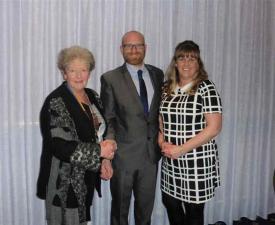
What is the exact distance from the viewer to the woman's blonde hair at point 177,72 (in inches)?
84.7

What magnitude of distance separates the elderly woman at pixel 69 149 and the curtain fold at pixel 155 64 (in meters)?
0.70

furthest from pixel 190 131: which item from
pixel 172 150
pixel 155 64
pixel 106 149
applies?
pixel 155 64

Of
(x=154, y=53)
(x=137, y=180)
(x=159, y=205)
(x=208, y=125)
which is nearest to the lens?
(x=208, y=125)

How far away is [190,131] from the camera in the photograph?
2127 mm

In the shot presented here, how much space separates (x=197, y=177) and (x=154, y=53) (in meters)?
1.16

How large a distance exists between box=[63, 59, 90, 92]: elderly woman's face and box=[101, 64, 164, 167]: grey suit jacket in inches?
14.1

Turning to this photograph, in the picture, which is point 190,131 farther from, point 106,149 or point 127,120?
point 106,149

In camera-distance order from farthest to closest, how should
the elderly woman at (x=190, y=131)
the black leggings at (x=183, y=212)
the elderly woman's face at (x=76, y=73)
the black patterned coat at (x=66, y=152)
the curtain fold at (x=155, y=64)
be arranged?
the curtain fold at (x=155, y=64)
the black leggings at (x=183, y=212)
the elderly woman at (x=190, y=131)
the elderly woman's face at (x=76, y=73)
the black patterned coat at (x=66, y=152)

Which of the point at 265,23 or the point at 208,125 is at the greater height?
the point at 265,23

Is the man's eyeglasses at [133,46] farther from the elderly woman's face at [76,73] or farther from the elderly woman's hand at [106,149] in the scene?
the elderly woman's hand at [106,149]

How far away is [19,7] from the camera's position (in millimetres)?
2477

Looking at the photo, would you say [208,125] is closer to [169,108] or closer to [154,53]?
[169,108]

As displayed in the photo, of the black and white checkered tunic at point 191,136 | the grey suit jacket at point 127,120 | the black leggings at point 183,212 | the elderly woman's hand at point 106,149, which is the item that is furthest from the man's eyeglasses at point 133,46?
the black leggings at point 183,212

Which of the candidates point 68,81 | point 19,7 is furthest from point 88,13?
point 68,81
